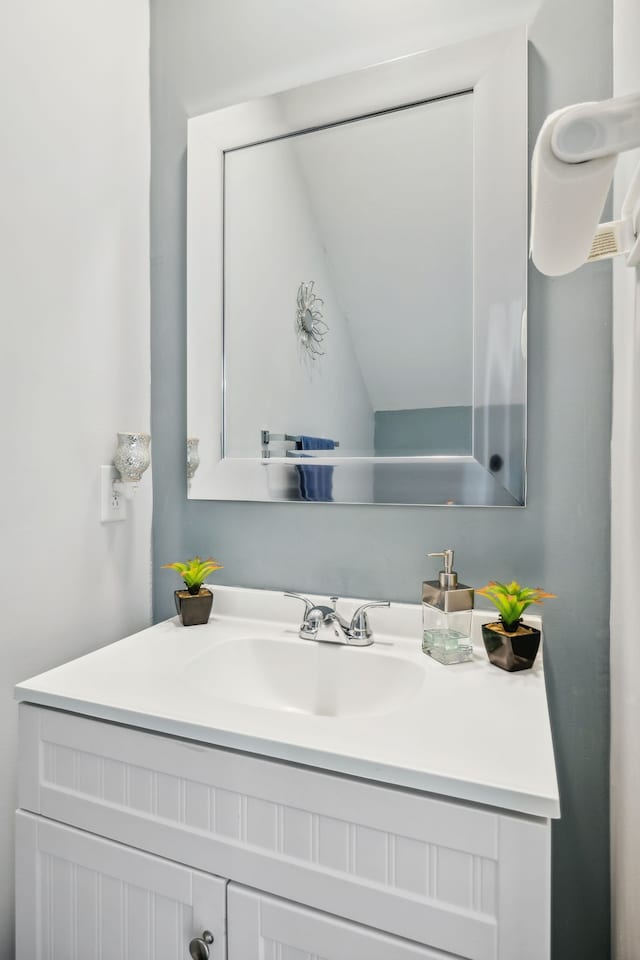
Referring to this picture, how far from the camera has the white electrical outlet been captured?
3.86ft

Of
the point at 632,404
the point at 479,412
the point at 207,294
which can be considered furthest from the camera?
the point at 207,294

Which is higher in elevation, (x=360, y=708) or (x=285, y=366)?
(x=285, y=366)

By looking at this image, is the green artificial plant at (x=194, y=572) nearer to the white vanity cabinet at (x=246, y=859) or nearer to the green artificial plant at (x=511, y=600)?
the white vanity cabinet at (x=246, y=859)

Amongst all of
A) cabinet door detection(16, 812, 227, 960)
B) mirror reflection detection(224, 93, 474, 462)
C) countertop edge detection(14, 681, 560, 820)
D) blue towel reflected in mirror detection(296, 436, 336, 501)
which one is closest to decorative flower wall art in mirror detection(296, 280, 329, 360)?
mirror reflection detection(224, 93, 474, 462)

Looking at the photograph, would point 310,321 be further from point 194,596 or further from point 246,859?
point 246,859

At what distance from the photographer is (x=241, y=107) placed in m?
1.21

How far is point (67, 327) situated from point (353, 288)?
22.6 inches

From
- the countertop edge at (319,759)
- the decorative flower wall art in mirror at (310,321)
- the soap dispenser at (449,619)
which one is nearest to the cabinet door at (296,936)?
the countertop edge at (319,759)

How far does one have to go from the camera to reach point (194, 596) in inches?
46.0

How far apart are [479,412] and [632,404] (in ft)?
1.05

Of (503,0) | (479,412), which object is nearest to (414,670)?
(479,412)

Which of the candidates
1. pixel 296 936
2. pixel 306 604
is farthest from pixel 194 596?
pixel 296 936

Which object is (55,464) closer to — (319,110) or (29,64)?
(29,64)

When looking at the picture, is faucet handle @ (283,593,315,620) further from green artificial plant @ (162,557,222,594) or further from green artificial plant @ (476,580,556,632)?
green artificial plant @ (476,580,556,632)
